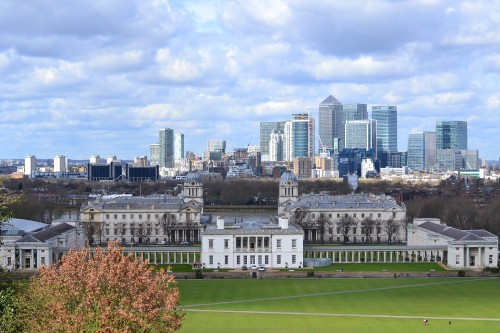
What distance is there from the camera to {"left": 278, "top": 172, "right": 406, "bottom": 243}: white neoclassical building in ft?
364

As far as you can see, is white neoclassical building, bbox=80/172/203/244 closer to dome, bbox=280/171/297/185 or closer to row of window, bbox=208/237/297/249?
dome, bbox=280/171/297/185

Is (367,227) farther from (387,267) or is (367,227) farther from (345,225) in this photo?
(387,267)

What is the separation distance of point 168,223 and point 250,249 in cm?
2893

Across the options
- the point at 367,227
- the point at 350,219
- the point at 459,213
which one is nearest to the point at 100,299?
the point at 367,227

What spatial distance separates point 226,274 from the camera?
2906 inches

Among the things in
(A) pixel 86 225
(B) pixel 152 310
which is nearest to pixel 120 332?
(B) pixel 152 310

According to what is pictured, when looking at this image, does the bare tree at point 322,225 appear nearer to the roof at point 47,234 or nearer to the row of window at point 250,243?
the row of window at point 250,243

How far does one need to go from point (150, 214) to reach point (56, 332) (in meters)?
85.0

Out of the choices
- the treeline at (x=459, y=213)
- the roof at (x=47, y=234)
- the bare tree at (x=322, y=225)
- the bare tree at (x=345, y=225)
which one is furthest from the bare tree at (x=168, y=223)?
the treeline at (x=459, y=213)

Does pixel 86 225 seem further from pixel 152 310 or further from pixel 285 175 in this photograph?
pixel 152 310

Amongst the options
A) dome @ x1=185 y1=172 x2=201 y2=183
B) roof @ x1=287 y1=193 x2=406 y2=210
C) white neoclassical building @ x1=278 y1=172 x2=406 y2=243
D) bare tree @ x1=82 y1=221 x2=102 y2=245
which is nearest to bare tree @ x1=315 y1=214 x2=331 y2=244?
white neoclassical building @ x1=278 y1=172 x2=406 y2=243

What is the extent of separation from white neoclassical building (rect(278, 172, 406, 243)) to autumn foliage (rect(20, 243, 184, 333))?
77.9 m

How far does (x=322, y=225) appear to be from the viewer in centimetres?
10956

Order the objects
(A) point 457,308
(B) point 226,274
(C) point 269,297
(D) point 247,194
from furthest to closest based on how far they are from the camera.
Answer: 1. (D) point 247,194
2. (B) point 226,274
3. (C) point 269,297
4. (A) point 457,308
